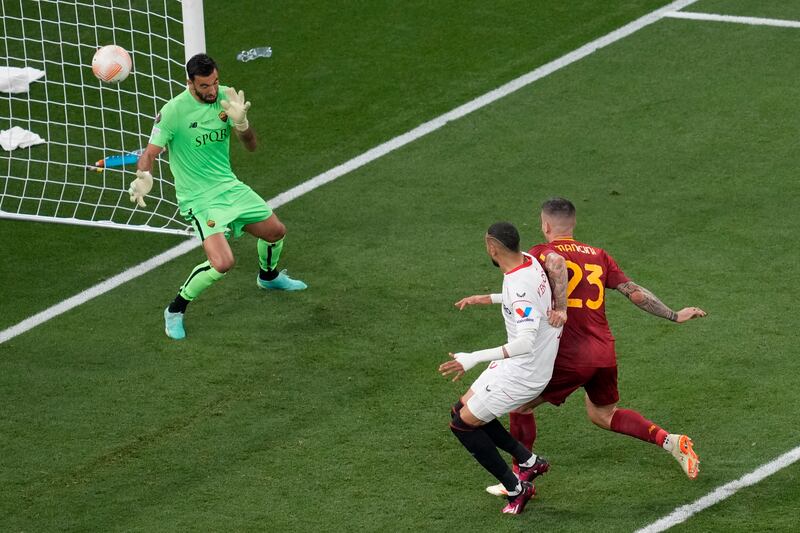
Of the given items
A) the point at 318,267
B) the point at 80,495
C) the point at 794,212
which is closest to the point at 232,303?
the point at 318,267

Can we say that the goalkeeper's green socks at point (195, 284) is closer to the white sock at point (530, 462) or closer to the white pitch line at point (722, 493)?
the white sock at point (530, 462)

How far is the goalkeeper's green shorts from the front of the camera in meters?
11.3

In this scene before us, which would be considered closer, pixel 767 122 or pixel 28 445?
pixel 28 445

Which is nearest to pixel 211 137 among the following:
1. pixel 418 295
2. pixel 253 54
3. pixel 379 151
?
pixel 418 295

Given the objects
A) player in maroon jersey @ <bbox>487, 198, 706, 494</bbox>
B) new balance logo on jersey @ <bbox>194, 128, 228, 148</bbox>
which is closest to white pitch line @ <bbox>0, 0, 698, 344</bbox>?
new balance logo on jersey @ <bbox>194, 128, 228, 148</bbox>

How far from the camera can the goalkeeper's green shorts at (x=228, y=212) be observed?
36.9ft

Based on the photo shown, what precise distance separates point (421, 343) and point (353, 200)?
2776 mm

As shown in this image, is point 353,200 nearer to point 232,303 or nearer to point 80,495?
point 232,303

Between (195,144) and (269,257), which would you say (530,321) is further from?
(195,144)

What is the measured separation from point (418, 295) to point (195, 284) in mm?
1830

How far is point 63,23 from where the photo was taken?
16.1 m

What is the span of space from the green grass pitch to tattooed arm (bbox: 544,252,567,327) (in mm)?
1276

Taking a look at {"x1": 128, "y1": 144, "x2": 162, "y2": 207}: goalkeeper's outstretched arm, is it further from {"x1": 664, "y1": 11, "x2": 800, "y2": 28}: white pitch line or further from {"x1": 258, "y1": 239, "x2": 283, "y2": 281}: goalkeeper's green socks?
{"x1": 664, "y1": 11, "x2": 800, "y2": 28}: white pitch line

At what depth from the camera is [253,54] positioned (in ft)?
52.4
